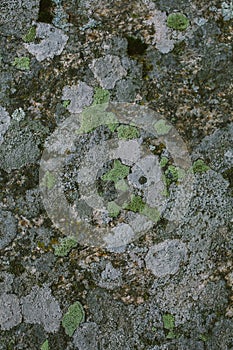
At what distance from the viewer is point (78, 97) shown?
2201mm

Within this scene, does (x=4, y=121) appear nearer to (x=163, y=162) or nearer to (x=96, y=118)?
(x=96, y=118)

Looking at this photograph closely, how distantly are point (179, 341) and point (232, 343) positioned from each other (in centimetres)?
23

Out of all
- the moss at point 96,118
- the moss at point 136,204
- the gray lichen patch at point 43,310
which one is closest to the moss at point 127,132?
the moss at point 96,118

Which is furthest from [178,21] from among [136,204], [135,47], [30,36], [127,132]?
[136,204]

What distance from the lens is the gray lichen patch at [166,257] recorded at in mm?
2195

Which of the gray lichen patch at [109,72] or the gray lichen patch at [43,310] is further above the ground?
the gray lichen patch at [109,72]

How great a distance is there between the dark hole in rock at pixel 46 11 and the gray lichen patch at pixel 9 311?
1.19 m

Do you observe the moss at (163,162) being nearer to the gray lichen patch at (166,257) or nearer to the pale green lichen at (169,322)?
the gray lichen patch at (166,257)

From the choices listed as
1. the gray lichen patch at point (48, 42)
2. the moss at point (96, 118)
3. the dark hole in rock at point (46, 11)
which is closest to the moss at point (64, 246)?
the moss at point (96, 118)

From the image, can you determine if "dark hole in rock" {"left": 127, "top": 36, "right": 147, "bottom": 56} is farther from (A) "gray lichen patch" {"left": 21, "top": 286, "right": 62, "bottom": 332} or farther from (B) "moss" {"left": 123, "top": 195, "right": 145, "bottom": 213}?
(A) "gray lichen patch" {"left": 21, "top": 286, "right": 62, "bottom": 332}

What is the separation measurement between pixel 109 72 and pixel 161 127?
1.06 feet

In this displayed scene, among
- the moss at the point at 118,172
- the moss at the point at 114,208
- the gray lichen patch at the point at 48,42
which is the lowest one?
the moss at the point at 114,208

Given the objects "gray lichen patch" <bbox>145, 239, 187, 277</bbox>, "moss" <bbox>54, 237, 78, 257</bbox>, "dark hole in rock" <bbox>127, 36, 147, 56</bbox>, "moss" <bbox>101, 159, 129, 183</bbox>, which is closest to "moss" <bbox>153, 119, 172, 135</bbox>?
"moss" <bbox>101, 159, 129, 183</bbox>

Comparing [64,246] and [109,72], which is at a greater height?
[109,72]
